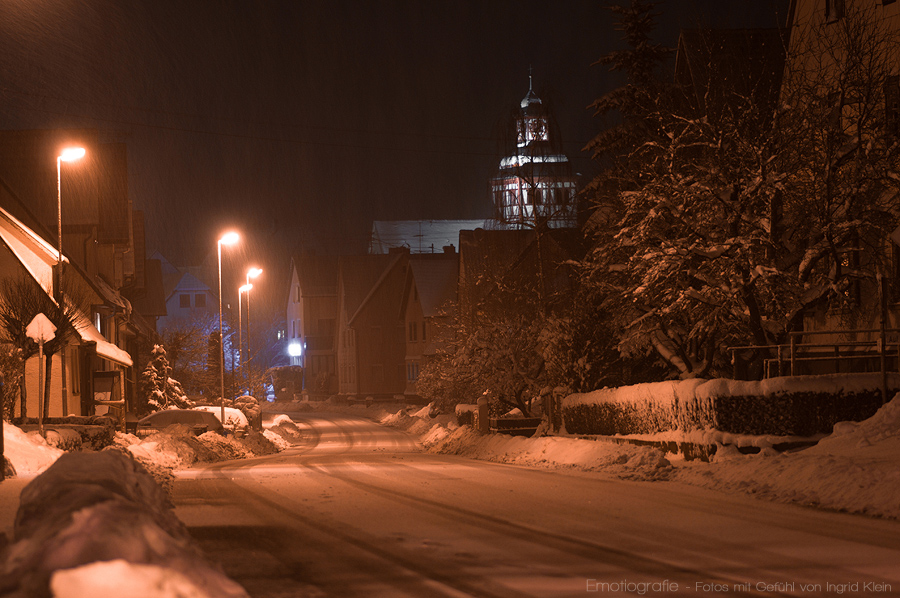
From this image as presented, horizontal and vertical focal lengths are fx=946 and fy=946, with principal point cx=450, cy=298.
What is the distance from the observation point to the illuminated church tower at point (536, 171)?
107 feet

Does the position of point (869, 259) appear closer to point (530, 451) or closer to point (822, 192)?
point (822, 192)

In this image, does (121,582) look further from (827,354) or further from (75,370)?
(75,370)

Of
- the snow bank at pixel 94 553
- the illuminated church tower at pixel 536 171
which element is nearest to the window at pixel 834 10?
the illuminated church tower at pixel 536 171

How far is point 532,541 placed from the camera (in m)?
9.27

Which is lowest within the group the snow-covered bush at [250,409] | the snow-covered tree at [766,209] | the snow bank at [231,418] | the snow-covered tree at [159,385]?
the snow-covered bush at [250,409]

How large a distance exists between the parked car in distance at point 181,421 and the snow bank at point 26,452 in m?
16.7

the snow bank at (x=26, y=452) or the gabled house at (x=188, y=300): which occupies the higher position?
the gabled house at (x=188, y=300)

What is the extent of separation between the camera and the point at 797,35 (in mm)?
27688

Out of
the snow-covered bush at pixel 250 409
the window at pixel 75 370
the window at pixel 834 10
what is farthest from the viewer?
the snow-covered bush at pixel 250 409

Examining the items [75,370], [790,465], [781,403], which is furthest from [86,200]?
[790,465]

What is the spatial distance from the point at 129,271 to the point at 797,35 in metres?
34.2

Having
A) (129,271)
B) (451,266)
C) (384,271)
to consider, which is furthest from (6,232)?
(384,271)

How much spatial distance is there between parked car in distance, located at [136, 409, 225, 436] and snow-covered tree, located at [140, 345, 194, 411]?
35.5 feet

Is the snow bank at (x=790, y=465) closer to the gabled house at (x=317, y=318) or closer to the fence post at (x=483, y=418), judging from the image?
the fence post at (x=483, y=418)
